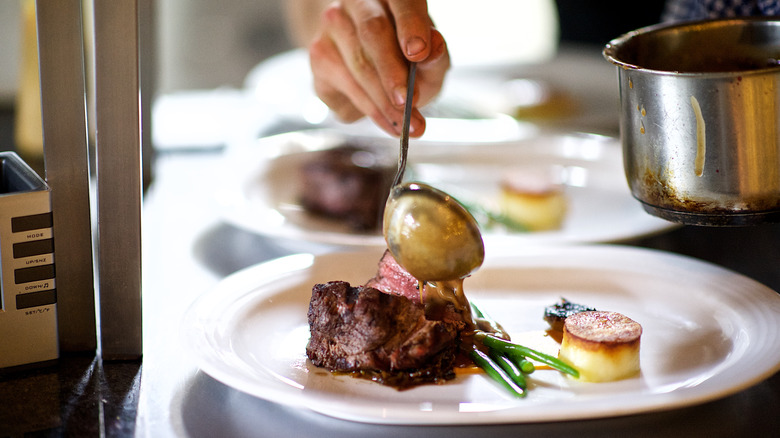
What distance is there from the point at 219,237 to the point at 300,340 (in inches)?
24.6

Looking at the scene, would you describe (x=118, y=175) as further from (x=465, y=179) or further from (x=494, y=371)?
(x=465, y=179)

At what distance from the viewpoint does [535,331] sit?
1.30m

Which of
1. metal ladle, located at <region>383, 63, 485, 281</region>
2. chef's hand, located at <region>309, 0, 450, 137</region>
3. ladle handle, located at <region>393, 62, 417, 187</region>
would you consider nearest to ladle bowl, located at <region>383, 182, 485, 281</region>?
metal ladle, located at <region>383, 63, 485, 281</region>

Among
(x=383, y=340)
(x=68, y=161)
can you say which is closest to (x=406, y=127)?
(x=383, y=340)

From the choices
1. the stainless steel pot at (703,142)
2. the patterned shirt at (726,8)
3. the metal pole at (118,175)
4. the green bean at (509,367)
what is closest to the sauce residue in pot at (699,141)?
the stainless steel pot at (703,142)

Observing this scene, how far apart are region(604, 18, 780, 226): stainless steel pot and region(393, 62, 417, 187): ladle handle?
0.34 meters

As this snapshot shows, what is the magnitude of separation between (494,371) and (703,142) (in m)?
0.44

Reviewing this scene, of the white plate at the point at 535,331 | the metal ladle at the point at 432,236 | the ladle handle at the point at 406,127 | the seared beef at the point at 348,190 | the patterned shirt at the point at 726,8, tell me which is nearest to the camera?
the white plate at the point at 535,331

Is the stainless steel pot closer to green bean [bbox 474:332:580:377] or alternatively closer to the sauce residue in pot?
the sauce residue in pot

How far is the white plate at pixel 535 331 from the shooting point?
986 millimetres

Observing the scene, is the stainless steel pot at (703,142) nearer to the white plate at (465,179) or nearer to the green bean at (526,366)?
the green bean at (526,366)

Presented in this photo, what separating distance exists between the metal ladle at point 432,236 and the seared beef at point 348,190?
0.80 m

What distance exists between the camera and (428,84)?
1520 millimetres

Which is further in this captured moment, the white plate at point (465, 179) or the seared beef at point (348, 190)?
the seared beef at point (348, 190)
